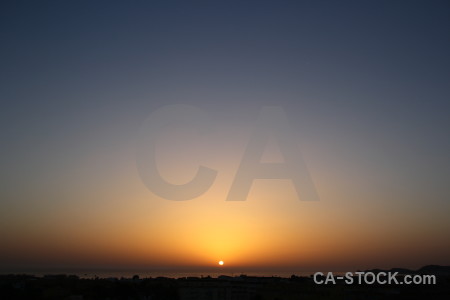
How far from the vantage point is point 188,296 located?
25.4m

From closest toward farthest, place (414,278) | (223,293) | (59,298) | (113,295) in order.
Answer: (223,293) < (59,298) < (113,295) < (414,278)

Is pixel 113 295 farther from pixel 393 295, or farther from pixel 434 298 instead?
pixel 434 298

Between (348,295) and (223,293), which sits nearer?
(223,293)

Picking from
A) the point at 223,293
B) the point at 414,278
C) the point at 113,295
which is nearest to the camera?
the point at 223,293

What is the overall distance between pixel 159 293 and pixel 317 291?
11.4 metres

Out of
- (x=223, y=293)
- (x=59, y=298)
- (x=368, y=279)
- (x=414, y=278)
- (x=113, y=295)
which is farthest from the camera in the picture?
(x=368, y=279)

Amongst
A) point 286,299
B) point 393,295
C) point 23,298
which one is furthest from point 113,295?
point 393,295

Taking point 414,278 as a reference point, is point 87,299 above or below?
below

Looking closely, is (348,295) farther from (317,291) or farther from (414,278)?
(414,278)

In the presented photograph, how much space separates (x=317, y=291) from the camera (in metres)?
31.8

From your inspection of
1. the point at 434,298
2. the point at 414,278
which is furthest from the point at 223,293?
the point at 414,278

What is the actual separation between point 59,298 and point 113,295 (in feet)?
12.0

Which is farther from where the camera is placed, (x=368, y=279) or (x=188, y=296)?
(x=368, y=279)

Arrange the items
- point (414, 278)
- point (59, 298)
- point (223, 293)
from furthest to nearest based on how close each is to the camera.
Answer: point (414, 278), point (59, 298), point (223, 293)
